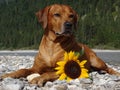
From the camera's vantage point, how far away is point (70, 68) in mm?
9188

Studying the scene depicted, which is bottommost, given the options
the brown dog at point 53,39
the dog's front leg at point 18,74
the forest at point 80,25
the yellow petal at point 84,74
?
the forest at point 80,25

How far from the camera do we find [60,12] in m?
9.16

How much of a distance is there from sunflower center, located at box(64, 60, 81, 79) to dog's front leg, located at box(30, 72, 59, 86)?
8.6 inches

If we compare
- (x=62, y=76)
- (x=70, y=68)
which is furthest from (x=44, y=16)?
(x=62, y=76)

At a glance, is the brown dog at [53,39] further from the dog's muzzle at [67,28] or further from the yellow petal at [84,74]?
the yellow petal at [84,74]

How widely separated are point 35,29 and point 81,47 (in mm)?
99270

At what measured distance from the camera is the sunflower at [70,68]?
29.7 feet

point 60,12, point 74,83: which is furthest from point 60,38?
point 74,83

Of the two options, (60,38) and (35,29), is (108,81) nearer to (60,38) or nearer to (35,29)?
(60,38)

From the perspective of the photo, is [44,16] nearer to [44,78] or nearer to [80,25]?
[44,78]

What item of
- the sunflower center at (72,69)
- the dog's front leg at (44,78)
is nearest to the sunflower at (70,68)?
the sunflower center at (72,69)

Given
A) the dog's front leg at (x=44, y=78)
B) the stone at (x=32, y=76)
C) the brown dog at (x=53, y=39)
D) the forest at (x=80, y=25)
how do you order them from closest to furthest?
the dog's front leg at (x=44, y=78) < the brown dog at (x=53, y=39) < the stone at (x=32, y=76) < the forest at (x=80, y=25)

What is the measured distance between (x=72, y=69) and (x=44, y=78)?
0.63 m

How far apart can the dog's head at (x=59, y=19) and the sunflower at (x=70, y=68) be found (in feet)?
1.38
